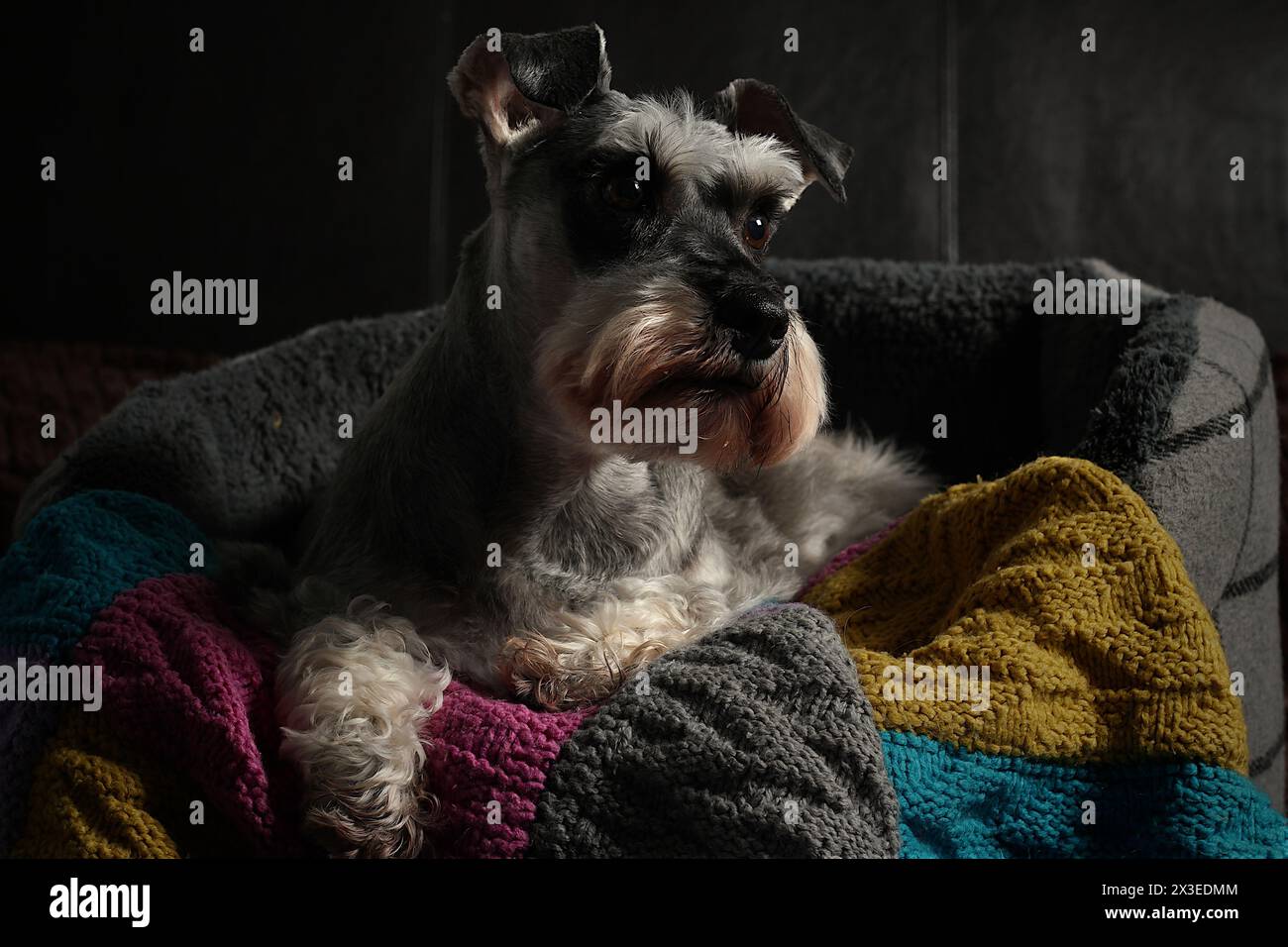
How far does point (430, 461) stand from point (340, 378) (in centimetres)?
90

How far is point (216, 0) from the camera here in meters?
3.22

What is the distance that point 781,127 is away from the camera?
2059 millimetres

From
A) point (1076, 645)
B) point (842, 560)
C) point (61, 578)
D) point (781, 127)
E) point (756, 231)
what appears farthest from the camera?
point (842, 560)

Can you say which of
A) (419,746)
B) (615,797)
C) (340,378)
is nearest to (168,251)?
(340,378)

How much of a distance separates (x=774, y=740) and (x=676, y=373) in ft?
1.64

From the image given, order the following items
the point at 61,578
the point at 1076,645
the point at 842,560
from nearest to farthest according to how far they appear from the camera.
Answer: the point at 1076,645 < the point at 61,578 < the point at 842,560

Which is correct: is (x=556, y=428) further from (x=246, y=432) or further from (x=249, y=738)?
(x=246, y=432)

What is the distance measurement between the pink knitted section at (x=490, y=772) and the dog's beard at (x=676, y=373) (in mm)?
419

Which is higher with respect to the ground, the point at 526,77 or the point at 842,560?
the point at 526,77

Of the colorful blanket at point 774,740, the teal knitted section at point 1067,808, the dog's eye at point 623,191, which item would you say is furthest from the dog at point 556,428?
the teal knitted section at point 1067,808

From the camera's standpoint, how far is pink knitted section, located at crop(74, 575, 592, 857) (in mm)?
1475

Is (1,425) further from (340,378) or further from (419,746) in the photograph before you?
(419,746)

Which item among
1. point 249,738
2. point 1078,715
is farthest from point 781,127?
point 249,738

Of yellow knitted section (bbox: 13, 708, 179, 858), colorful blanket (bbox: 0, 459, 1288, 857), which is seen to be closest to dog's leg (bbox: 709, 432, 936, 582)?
colorful blanket (bbox: 0, 459, 1288, 857)
